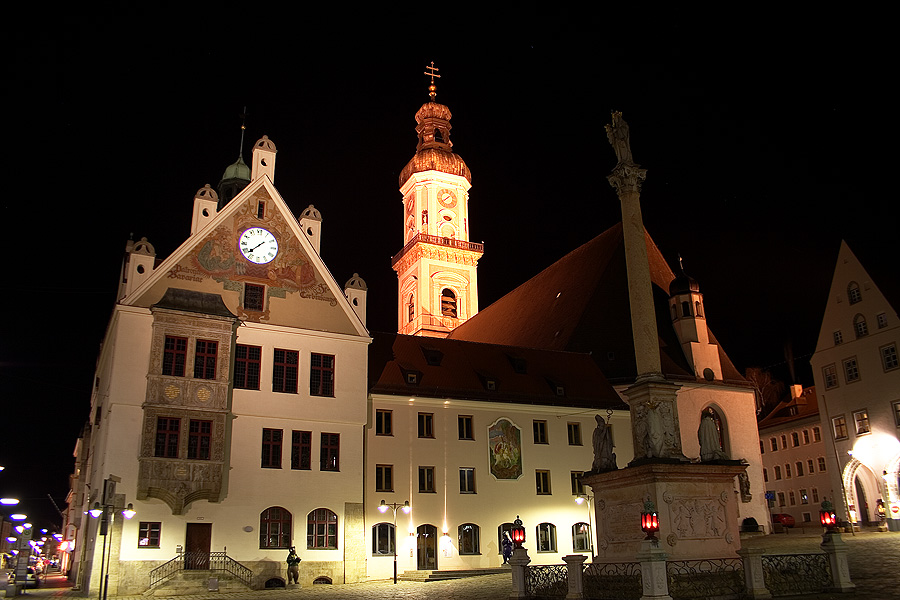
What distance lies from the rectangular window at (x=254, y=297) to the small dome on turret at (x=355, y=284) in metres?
3.81

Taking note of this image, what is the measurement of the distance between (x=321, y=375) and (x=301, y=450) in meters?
3.08

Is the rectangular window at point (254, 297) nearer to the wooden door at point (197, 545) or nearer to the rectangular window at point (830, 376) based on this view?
the wooden door at point (197, 545)

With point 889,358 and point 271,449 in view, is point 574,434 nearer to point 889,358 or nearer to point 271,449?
point 271,449

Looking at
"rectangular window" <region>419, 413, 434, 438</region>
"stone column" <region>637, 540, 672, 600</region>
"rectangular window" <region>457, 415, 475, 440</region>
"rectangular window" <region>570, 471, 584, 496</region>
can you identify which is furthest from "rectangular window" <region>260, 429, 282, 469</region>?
"stone column" <region>637, 540, 672, 600</region>

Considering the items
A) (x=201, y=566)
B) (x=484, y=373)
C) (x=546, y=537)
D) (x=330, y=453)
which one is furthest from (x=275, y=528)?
(x=484, y=373)

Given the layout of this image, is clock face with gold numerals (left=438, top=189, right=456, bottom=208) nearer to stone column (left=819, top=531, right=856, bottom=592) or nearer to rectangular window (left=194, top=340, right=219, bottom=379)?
rectangular window (left=194, top=340, right=219, bottom=379)

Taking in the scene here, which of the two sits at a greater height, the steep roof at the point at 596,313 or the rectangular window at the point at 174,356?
the steep roof at the point at 596,313

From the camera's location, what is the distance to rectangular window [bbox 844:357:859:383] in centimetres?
4300

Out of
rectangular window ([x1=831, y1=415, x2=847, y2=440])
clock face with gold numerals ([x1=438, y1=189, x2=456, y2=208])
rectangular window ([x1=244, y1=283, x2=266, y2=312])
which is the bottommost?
rectangular window ([x1=831, y1=415, x2=847, y2=440])

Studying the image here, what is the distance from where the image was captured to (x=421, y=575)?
30.4m

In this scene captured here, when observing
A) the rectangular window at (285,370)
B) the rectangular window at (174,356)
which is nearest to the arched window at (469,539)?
the rectangular window at (285,370)

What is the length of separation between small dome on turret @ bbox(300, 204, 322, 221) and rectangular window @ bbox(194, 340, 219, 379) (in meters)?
7.17

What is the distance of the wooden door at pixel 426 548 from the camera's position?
32.0 metres

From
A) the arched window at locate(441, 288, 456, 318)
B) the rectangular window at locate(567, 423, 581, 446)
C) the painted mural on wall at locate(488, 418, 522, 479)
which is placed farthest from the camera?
the arched window at locate(441, 288, 456, 318)
